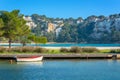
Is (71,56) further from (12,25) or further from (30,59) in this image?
(12,25)

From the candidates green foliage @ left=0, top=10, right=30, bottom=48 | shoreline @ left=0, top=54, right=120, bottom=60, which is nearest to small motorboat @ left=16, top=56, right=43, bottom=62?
shoreline @ left=0, top=54, right=120, bottom=60

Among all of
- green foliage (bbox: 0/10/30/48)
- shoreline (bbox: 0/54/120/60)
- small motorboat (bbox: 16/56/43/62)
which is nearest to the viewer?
small motorboat (bbox: 16/56/43/62)

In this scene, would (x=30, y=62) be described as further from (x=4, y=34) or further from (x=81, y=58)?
(x=4, y=34)

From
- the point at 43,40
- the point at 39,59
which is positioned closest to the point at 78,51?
the point at 39,59

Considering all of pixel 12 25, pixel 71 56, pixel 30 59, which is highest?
pixel 12 25

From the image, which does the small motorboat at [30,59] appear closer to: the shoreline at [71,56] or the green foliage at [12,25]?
the shoreline at [71,56]

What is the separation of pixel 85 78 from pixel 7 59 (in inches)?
1041

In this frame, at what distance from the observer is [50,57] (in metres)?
65.4

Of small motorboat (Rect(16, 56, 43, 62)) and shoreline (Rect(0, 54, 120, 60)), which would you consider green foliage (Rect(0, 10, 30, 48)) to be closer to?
shoreline (Rect(0, 54, 120, 60))

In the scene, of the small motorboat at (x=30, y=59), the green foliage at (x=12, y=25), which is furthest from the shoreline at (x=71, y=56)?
the green foliage at (x=12, y=25)

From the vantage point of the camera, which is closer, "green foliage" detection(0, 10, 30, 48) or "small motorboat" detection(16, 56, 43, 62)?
"small motorboat" detection(16, 56, 43, 62)

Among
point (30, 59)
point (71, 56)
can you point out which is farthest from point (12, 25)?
point (71, 56)

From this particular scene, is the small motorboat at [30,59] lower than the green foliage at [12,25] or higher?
lower

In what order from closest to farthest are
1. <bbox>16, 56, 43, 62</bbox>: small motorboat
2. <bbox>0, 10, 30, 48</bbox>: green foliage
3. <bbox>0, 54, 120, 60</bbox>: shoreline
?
<bbox>16, 56, 43, 62</bbox>: small motorboat
<bbox>0, 54, 120, 60</bbox>: shoreline
<bbox>0, 10, 30, 48</bbox>: green foliage
